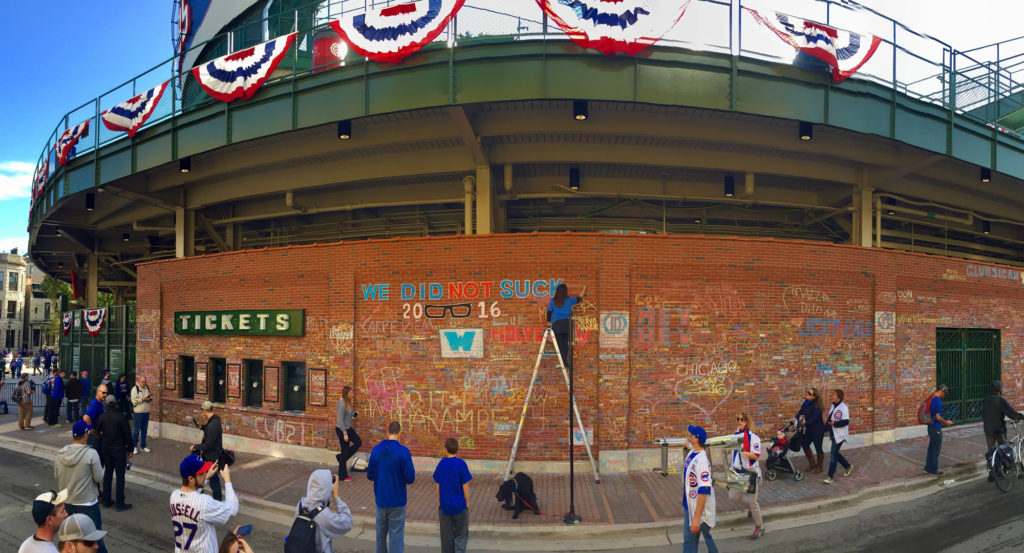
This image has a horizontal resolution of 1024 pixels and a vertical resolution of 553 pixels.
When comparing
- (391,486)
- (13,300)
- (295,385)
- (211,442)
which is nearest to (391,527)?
(391,486)

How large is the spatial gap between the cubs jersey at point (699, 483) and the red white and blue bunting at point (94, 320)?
20820mm

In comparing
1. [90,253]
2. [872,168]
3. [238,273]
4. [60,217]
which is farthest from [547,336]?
[90,253]

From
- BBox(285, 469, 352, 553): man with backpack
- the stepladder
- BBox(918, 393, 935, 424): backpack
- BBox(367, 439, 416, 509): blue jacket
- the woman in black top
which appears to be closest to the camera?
BBox(285, 469, 352, 553): man with backpack

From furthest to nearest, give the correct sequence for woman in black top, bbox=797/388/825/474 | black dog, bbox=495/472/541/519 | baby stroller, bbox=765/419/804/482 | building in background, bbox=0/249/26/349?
building in background, bbox=0/249/26/349 < woman in black top, bbox=797/388/825/474 < baby stroller, bbox=765/419/804/482 < black dog, bbox=495/472/541/519

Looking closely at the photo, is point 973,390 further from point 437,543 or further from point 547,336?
point 437,543

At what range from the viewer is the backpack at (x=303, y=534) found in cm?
440

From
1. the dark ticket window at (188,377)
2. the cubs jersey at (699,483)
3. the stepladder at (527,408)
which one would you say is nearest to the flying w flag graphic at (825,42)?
the stepladder at (527,408)

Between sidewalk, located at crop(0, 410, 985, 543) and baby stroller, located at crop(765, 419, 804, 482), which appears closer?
sidewalk, located at crop(0, 410, 985, 543)

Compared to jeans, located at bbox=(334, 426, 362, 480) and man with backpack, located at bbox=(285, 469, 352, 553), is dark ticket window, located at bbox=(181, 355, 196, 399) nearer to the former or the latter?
jeans, located at bbox=(334, 426, 362, 480)

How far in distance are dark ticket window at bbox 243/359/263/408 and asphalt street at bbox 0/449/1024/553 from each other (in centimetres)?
318

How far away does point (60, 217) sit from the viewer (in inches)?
816

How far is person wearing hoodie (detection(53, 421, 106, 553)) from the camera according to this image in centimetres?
633

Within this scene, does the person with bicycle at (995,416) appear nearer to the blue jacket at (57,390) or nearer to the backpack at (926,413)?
the backpack at (926,413)

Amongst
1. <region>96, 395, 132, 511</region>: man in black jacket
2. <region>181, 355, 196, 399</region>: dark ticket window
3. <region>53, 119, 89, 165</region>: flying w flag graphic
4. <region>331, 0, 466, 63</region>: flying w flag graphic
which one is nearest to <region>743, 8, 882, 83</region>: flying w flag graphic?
<region>331, 0, 466, 63</region>: flying w flag graphic
